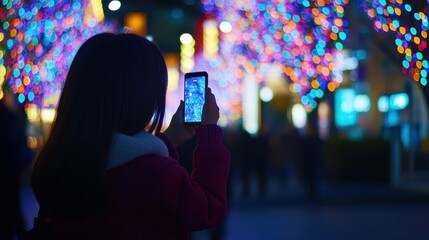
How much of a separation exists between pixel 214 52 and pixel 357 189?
531 centimetres

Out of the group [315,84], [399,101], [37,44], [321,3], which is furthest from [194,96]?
[399,101]

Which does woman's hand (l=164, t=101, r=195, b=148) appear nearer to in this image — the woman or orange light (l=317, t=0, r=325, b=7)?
the woman

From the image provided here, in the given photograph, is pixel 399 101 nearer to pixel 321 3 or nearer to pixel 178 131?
pixel 321 3

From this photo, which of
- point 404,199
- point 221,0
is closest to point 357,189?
point 404,199

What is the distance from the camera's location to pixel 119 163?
2.09 metres

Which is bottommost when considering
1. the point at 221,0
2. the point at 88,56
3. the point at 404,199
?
the point at 404,199

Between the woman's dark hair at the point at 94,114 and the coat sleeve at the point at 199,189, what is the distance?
0.62ft

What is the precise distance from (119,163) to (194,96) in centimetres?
54

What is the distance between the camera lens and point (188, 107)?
8.31 feet

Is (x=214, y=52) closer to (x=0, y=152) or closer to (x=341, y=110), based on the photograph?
(x=0, y=152)

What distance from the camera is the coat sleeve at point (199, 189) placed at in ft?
6.71

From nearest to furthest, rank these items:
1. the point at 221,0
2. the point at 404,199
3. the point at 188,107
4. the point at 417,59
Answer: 1. the point at 188,107
2. the point at 417,59
3. the point at 221,0
4. the point at 404,199

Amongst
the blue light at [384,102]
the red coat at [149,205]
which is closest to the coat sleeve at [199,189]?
the red coat at [149,205]

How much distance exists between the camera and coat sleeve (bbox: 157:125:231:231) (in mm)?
2045
